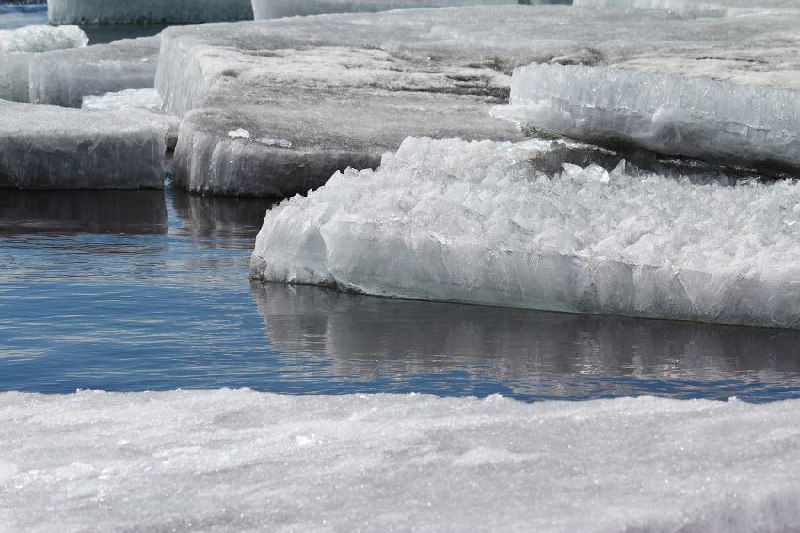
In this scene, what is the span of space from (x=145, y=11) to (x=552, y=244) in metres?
14.7

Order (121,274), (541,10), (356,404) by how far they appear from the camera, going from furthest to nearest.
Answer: (541,10) → (121,274) → (356,404)

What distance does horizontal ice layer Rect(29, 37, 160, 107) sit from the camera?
25.4 ft

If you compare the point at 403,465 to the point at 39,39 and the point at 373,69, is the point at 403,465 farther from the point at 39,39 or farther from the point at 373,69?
the point at 39,39

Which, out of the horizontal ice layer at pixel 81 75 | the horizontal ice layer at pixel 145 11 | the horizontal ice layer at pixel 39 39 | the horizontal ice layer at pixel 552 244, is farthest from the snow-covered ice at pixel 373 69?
the horizontal ice layer at pixel 145 11

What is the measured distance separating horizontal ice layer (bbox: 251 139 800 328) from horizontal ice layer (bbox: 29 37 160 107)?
431 cm

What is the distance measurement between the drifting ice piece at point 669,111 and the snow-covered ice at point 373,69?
41.8 inches

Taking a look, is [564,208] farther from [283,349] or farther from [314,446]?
[314,446]

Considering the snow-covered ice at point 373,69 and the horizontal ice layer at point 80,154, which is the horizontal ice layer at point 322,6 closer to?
Result: the snow-covered ice at point 373,69

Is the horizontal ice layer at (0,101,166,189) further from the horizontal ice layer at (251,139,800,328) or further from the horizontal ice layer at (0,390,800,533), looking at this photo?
the horizontal ice layer at (0,390,800,533)

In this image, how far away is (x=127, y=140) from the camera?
543cm

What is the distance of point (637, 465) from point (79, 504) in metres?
0.71

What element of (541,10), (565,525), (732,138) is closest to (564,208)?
(732,138)

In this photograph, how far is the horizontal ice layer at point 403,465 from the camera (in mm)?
1547

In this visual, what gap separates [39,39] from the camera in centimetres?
1048
